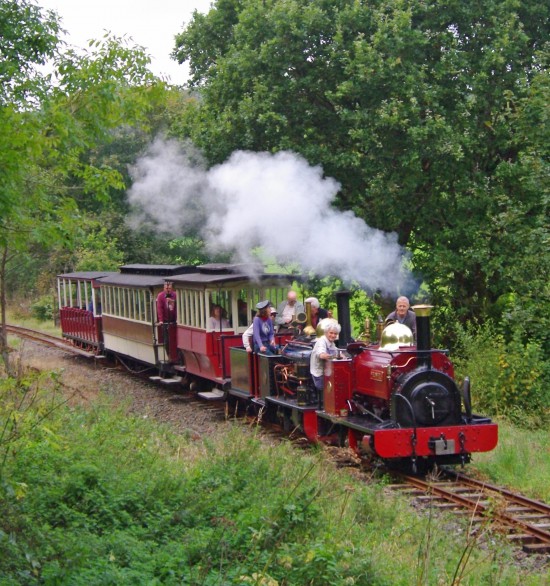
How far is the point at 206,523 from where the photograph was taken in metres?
6.61

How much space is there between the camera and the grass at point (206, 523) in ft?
17.7

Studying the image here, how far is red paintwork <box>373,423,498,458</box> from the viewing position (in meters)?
9.12

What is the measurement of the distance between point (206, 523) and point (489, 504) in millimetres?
2542

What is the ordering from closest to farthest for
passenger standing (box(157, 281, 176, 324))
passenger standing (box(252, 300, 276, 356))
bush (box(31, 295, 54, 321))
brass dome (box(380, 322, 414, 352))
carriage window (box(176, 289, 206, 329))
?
brass dome (box(380, 322, 414, 352)), passenger standing (box(252, 300, 276, 356)), carriage window (box(176, 289, 206, 329)), passenger standing (box(157, 281, 176, 324)), bush (box(31, 295, 54, 321))

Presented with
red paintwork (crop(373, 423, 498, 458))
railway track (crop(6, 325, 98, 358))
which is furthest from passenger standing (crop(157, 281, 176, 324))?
red paintwork (crop(373, 423, 498, 458))

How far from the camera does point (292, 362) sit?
12.0 m

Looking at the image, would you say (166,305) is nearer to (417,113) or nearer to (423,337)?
(417,113)

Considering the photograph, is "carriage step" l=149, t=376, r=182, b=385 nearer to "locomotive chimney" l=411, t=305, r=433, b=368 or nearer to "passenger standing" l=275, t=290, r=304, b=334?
"passenger standing" l=275, t=290, r=304, b=334

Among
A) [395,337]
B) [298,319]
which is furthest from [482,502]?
[298,319]

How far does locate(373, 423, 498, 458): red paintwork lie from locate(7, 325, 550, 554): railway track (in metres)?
0.32

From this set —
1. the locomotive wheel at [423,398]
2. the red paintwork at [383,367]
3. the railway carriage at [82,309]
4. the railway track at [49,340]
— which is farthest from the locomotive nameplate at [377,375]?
the railway carriage at [82,309]

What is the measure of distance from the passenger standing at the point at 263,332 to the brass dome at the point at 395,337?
2953mm

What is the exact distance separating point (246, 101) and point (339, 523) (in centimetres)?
1175

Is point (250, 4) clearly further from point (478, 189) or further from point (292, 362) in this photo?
point (292, 362)
